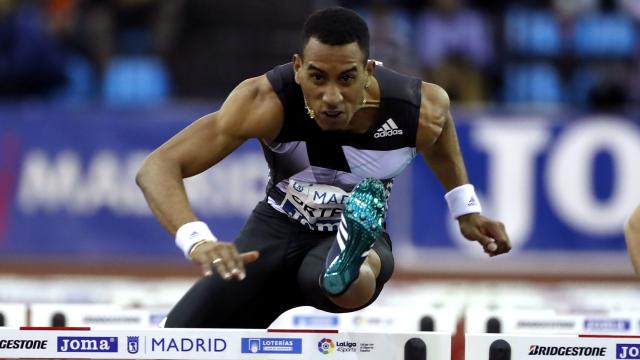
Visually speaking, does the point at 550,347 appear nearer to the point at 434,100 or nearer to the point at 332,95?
the point at 332,95

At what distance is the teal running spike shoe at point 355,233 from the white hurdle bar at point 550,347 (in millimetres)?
579

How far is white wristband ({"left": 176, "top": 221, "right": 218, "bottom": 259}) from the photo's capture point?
557 centimetres

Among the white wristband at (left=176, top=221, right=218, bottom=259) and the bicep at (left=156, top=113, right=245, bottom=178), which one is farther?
the bicep at (left=156, top=113, right=245, bottom=178)

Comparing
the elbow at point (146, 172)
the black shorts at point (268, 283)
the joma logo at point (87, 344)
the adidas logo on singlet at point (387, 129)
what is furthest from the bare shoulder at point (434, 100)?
the joma logo at point (87, 344)

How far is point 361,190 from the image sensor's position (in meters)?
5.50

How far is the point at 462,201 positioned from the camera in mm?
6648

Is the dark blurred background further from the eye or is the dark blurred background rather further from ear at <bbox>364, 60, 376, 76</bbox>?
the eye

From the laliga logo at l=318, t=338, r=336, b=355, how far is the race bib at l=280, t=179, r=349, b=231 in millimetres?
1062

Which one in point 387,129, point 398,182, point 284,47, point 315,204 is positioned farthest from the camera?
point 284,47

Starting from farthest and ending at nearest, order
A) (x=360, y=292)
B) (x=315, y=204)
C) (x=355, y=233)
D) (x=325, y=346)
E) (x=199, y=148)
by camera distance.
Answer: (x=315, y=204), (x=199, y=148), (x=360, y=292), (x=355, y=233), (x=325, y=346)

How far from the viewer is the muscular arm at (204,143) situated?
19.2 feet

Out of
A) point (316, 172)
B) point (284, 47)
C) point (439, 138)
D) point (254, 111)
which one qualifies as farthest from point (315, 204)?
point (284, 47)

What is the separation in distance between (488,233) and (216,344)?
69.8 inches

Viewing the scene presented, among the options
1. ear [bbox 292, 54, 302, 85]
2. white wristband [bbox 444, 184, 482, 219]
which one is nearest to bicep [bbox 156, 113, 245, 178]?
ear [bbox 292, 54, 302, 85]
